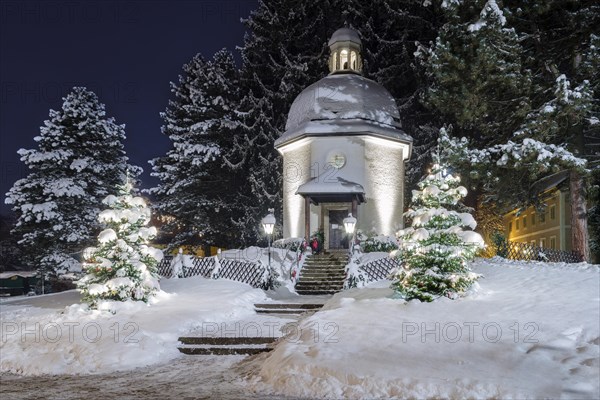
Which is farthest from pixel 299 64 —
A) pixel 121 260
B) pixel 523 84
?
pixel 121 260

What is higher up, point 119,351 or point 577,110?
point 577,110

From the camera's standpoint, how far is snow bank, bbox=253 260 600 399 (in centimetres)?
773

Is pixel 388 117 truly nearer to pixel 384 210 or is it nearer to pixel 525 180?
pixel 384 210

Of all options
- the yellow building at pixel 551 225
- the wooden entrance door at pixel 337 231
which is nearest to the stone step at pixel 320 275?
the wooden entrance door at pixel 337 231

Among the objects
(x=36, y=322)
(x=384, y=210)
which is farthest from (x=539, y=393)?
(x=384, y=210)

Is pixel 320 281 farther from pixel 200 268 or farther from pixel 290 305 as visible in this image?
pixel 200 268

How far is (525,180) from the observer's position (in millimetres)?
21141

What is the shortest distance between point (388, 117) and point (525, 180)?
9173 mm

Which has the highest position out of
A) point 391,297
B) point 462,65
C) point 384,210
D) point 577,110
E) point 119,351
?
point 462,65

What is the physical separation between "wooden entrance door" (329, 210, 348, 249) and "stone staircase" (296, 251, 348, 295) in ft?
11.3

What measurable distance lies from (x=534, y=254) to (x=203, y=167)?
23879mm

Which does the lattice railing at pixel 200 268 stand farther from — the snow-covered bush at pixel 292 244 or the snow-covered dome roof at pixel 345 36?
the snow-covered dome roof at pixel 345 36

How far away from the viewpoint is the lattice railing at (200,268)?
20.7 meters

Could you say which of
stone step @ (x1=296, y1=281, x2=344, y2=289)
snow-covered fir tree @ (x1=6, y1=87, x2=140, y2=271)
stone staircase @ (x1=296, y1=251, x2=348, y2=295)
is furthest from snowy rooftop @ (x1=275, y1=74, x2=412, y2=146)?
snow-covered fir tree @ (x1=6, y1=87, x2=140, y2=271)
